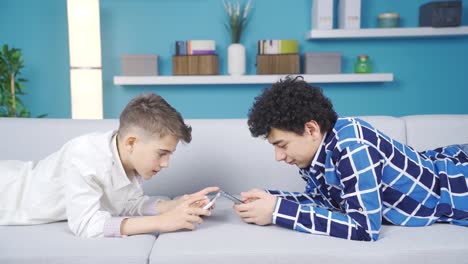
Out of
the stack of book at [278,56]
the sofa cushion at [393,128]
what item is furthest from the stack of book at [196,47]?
the sofa cushion at [393,128]

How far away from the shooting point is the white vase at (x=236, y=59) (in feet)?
10.5

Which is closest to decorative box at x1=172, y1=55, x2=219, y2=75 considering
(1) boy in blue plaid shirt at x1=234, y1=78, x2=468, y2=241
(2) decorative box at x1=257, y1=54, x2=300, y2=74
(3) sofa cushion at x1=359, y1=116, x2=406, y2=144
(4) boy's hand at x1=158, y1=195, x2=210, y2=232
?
(2) decorative box at x1=257, y1=54, x2=300, y2=74

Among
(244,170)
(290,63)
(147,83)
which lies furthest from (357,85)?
(244,170)

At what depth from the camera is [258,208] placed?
130cm

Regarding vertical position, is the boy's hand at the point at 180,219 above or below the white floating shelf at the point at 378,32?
below

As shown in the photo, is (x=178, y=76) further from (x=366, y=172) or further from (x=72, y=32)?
(x=366, y=172)

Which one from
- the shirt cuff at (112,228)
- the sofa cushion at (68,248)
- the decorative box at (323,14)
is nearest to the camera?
the sofa cushion at (68,248)

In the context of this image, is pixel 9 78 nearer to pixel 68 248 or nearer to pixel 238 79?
pixel 238 79

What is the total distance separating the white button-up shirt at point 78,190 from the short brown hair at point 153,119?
0.09m

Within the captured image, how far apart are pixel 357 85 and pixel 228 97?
0.99 metres

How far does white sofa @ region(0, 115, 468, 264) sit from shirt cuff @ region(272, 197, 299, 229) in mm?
28

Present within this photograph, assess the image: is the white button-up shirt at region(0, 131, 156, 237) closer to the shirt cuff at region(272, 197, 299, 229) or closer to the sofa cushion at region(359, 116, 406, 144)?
the shirt cuff at region(272, 197, 299, 229)

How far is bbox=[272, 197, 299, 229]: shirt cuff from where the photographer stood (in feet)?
4.17

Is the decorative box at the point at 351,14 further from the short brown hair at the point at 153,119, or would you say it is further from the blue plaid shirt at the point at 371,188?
the short brown hair at the point at 153,119
